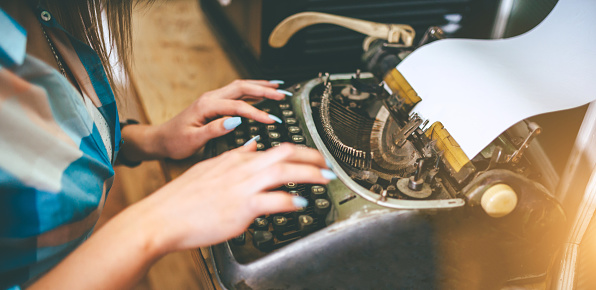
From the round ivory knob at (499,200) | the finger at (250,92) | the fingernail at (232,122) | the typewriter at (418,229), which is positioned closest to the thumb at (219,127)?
the fingernail at (232,122)

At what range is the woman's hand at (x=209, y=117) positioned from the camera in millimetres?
997

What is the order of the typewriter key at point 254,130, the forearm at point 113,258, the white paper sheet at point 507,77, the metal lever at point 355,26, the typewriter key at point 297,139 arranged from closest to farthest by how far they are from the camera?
the forearm at point 113,258 < the white paper sheet at point 507,77 < the typewriter key at point 297,139 < the typewriter key at point 254,130 < the metal lever at point 355,26

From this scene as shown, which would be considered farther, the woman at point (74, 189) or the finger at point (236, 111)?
the finger at point (236, 111)

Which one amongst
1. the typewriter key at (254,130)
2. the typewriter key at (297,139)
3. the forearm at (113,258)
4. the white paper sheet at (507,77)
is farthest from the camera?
the typewriter key at (254,130)

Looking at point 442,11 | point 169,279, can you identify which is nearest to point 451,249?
point 169,279

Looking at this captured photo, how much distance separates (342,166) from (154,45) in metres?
1.48

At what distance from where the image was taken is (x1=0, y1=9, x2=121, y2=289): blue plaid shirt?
1.95ft

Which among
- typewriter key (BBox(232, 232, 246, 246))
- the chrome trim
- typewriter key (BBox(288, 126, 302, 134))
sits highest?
typewriter key (BBox(288, 126, 302, 134))

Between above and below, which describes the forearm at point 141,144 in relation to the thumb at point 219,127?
below

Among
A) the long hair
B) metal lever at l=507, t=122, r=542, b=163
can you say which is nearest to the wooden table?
the long hair

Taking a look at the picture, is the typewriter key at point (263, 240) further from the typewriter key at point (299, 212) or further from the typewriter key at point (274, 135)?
the typewriter key at point (274, 135)

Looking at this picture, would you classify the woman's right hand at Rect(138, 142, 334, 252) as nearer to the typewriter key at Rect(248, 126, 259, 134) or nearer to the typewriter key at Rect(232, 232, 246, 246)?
the typewriter key at Rect(232, 232, 246, 246)

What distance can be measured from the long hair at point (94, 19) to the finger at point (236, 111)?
259 millimetres

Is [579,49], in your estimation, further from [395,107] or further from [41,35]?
[41,35]
